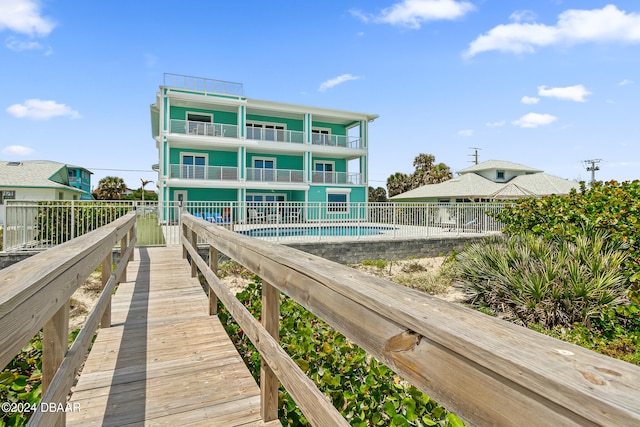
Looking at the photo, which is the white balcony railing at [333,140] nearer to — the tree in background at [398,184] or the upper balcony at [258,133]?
the upper balcony at [258,133]

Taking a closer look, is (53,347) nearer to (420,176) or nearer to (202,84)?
(202,84)

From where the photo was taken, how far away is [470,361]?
28.3 inches

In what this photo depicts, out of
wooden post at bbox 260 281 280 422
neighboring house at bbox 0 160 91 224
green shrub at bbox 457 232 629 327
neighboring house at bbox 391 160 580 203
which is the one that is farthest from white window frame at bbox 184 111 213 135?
wooden post at bbox 260 281 280 422

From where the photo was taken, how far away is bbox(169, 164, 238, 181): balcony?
21.7 meters

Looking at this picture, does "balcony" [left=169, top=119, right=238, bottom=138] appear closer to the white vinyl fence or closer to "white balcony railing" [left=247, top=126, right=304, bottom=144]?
"white balcony railing" [left=247, top=126, right=304, bottom=144]

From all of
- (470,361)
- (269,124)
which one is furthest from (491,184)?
(470,361)

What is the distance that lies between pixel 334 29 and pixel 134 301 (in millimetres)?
16353

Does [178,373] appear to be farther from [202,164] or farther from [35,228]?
[202,164]

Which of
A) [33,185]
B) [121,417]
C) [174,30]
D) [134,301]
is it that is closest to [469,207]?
[134,301]

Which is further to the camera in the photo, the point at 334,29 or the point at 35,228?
the point at 334,29

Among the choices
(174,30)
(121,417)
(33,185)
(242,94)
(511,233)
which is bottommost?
(121,417)

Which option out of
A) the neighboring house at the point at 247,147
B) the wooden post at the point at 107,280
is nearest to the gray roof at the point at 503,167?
the neighboring house at the point at 247,147

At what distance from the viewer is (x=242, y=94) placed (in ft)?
75.5

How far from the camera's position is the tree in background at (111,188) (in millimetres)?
46344
